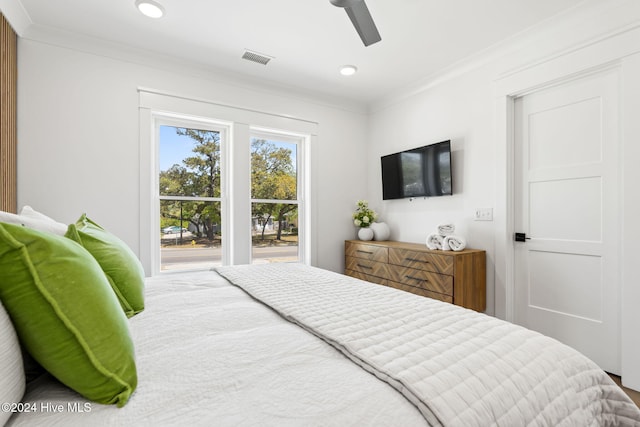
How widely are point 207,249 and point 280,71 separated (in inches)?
81.6

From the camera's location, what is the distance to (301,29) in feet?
8.41

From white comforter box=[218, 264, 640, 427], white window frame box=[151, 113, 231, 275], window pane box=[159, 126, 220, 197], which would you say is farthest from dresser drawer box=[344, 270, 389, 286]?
white comforter box=[218, 264, 640, 427]

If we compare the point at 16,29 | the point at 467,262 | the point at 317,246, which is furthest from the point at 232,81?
the point at 467,262

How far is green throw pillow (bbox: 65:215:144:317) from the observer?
3.72ft

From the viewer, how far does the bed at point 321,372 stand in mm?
626

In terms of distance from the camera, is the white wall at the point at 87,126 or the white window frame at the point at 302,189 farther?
the white window frame at the point at 302,189

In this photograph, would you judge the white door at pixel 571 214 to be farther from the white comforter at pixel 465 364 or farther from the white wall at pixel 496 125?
the white comforter at pixel 465 364

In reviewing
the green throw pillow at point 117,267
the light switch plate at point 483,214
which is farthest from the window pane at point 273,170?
the green throw pillow at point 117,267

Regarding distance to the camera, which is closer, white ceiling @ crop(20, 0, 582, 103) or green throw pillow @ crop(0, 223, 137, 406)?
green throw pillow @ crop(0, 223, 137, 406)

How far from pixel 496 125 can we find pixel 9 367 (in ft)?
10.9

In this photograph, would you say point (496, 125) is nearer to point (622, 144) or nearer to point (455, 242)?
point (622, 144)

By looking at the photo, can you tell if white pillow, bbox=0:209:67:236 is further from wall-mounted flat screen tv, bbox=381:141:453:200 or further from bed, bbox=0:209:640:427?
wall-mounted flat screen tv, bbox=381:141:453:200

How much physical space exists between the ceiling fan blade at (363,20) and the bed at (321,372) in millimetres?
1643

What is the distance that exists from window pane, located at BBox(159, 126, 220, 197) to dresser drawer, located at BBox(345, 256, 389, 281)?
5.87 ft
